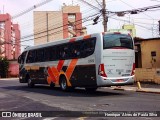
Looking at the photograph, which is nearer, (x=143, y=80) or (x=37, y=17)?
(x=143, y=80)

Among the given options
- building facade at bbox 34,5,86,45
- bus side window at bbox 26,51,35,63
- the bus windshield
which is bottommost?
bus side window at bbox 26,51,35,63

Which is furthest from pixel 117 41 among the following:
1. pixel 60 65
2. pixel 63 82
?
pixel 63 82

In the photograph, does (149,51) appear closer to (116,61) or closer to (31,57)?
(31,57)

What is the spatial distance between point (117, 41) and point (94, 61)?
5.53 feet

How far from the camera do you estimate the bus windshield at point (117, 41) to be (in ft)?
65.6

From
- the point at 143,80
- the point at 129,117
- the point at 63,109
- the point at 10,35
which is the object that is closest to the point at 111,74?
the point at 63,109

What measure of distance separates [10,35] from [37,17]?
21.1 meters

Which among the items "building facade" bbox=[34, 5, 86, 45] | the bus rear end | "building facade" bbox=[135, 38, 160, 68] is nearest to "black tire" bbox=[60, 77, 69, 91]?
the bus rear end

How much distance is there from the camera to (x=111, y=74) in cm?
2014

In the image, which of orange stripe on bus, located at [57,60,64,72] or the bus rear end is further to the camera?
orange stripe on bus, located at [57,60,64,72]

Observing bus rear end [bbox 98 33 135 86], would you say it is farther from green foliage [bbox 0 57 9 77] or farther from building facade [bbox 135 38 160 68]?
green foliage [bbox 0 57 9 77]

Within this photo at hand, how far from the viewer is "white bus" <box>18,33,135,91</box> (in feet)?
65.4

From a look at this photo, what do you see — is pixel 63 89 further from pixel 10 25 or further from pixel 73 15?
pixel 10 25

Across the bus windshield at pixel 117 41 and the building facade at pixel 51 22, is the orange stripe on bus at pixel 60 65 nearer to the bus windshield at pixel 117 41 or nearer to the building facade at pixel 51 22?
the bus windshield at pixel 117 41
